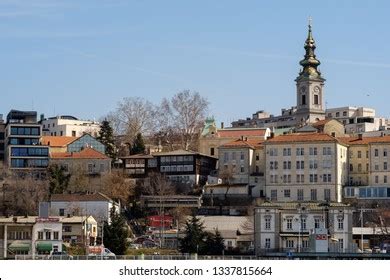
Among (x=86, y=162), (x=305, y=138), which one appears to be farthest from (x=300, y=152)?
(x=86, y=162)

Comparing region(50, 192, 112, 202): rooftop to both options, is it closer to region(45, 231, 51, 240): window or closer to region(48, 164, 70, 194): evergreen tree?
region(48, 164, 70, 194): evergreen tree

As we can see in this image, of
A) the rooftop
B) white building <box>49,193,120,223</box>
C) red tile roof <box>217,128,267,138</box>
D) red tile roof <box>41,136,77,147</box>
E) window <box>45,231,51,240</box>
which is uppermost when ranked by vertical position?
red tile roof <box>217,128,267,138</box>

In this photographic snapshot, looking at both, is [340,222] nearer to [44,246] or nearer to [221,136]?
[44,246]

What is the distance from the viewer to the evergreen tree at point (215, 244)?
209 ft

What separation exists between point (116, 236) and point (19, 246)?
5696mm

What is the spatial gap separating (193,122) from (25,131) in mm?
22938

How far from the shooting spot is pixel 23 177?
80312 mm

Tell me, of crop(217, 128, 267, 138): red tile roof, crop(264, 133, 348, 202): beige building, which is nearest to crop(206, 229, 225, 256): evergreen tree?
crop(264, 133, 348, 202): beige building

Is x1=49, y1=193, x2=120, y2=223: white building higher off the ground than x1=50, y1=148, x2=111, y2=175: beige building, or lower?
lower

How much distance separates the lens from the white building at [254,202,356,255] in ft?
224

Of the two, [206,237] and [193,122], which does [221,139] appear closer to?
[193,122]

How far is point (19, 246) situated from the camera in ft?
200
